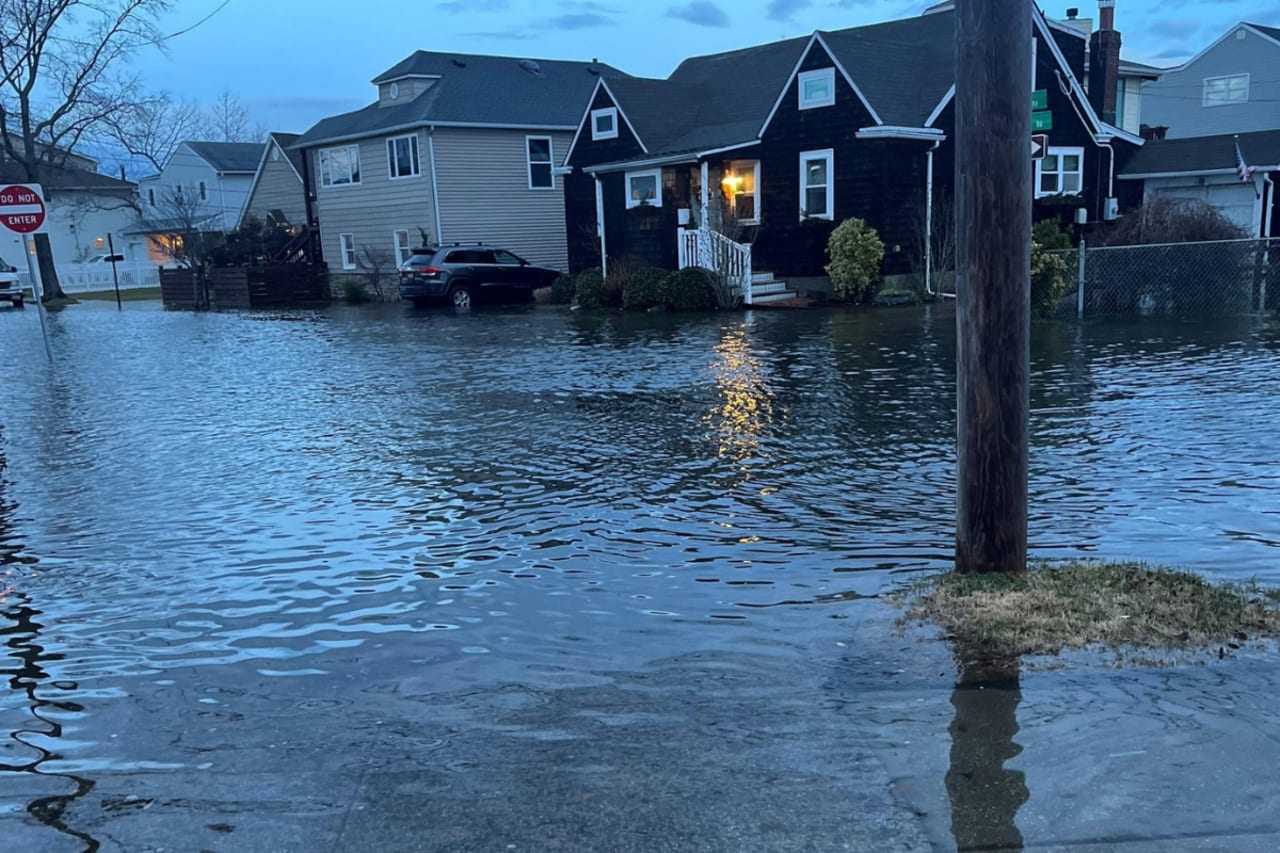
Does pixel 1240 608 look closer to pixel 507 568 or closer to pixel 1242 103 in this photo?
pixel 507 568

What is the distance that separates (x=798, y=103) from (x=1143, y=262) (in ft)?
35.0

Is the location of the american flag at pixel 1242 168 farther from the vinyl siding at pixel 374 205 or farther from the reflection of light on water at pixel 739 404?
the vinyl siding at pixel 374 205

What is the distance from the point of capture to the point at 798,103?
26.2 metres

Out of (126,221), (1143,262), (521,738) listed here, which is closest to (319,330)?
(1143,262)

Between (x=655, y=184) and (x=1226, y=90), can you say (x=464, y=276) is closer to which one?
(x=655, y=184)

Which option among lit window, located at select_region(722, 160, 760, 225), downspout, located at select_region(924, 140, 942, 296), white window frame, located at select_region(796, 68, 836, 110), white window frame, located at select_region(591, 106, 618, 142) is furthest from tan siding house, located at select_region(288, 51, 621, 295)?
downspout, located at select_region(924, 140, 942, 296)

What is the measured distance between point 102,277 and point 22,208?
42.2 meters

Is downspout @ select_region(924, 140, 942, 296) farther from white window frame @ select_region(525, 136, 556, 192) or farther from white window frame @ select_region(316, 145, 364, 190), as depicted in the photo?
white window frame @ select_region(316, 145, 364, 190)

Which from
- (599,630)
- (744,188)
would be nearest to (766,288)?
(744,188)

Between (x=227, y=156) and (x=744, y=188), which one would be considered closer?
(x=744, y=188)

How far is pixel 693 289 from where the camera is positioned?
24.8 metres

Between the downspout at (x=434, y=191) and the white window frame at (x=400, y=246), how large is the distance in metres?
1.92

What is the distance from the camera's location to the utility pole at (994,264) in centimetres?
473

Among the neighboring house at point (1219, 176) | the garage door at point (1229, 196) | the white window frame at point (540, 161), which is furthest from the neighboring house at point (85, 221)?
the garage door at point (1229, 196)
